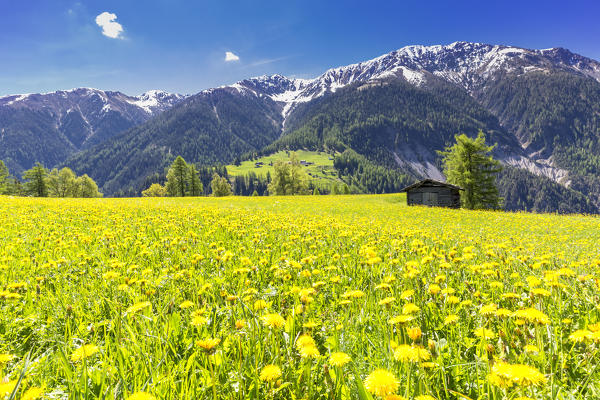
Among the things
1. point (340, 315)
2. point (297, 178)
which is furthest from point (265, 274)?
point (297, 178)

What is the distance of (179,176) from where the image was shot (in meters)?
72.6

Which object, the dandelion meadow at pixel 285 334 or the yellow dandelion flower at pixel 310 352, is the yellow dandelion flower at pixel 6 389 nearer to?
the dandelion meadow at pixel 285 334

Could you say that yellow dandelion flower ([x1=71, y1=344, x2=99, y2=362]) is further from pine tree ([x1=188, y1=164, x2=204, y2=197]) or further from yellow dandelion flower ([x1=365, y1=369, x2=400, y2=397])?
pine tree ([x1=188, y1=164, x2=204, y2=197])

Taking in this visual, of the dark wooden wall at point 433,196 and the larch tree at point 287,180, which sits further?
the larch tree at point 287,180

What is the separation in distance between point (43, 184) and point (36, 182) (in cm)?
130

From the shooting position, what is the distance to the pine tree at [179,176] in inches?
2765

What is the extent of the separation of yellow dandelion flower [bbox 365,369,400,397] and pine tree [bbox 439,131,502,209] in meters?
49.5

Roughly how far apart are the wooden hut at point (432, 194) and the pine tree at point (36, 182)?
8131cm

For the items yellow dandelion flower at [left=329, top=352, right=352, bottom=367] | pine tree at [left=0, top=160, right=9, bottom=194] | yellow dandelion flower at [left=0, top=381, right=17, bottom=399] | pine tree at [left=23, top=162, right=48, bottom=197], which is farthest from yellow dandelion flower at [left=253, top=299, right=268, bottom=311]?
pine tree at [left=0, top=160, right=9, bottom=194]

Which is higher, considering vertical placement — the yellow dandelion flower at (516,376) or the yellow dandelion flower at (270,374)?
the yellow dandelion flower at (516,376)

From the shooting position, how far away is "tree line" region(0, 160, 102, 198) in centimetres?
6562

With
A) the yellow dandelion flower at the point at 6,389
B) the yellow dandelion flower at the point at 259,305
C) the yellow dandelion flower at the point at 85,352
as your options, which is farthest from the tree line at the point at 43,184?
the yellow dandelion flower at the point at 6,389

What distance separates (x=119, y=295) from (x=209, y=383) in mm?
1984

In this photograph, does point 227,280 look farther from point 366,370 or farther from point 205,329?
point 366,370
